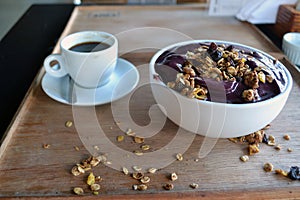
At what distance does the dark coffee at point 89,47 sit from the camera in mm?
717

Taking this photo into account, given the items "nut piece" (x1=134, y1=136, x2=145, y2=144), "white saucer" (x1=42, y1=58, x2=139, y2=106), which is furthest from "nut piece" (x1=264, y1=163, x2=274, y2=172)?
"white saucer" (x1=42, y1=58, x2=139, y2=106)

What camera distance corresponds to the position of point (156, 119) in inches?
24.0

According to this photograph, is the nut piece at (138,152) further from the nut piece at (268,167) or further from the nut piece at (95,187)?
the nut piece at (268,167)

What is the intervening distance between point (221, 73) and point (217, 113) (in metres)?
0.09

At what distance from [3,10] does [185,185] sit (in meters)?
1.57

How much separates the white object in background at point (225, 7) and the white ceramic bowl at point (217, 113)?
2.08 ft

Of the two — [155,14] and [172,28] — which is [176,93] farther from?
[155,14]

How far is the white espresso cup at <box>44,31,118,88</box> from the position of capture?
2.17 feet

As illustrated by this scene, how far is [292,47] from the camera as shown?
836 mm

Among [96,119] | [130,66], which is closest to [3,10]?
[130,66]

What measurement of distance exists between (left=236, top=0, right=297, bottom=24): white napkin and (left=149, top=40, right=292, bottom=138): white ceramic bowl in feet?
1.90

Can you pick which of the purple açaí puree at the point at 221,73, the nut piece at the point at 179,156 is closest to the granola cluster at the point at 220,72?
the purple açaí puree at the point at 221,73

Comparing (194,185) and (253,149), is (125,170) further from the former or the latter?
(253,149)

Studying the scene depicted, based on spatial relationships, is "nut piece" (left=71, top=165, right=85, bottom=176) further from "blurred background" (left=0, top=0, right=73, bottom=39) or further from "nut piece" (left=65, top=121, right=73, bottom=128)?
"blurred background" (left=0, top=0, right=73, bottom=39)
